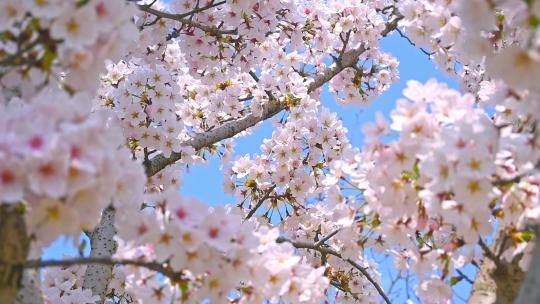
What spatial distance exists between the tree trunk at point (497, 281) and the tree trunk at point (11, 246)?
1.81 metres

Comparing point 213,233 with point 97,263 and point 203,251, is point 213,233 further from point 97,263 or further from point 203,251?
point 97,263

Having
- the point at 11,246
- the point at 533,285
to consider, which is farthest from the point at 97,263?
the point at 533,285

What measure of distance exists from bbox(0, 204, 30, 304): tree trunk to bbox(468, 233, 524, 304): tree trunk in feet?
5.94

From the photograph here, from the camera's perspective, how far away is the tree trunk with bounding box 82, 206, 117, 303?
4410 millimetres

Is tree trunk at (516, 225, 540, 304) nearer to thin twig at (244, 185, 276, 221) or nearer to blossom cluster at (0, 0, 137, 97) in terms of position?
blossom cluster at (0, 0, 137, 97)

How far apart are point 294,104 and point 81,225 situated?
4020mm

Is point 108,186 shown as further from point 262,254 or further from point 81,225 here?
point 262,254

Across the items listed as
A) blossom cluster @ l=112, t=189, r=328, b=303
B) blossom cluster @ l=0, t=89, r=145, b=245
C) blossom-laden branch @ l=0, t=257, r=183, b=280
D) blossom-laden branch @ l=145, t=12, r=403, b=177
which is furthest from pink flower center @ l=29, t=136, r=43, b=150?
blossom-laden branch @ l=145, t=12, r=403, b=177

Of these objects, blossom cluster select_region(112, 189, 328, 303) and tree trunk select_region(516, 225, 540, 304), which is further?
blossom cluster select_region(112, 189, 328, 303)

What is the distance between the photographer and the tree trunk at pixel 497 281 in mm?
2500

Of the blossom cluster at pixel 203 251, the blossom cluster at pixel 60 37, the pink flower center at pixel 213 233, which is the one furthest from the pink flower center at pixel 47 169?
the pink flower center at pixel 213 233

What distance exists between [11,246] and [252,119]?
13.4ft

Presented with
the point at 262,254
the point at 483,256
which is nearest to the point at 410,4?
the point at 483,256

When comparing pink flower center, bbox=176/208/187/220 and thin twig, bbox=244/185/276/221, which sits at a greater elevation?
thin twig, bbox=244/185/276/221
